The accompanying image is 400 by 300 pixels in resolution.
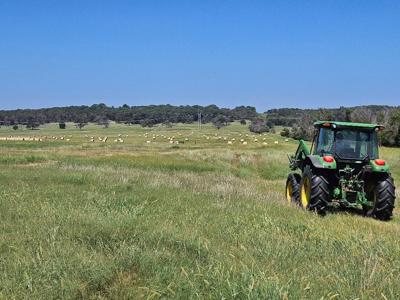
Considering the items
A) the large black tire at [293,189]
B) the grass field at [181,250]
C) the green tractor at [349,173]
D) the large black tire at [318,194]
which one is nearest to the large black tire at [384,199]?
the green tractor at [349,173]

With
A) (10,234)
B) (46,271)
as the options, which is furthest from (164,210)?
(46,271)

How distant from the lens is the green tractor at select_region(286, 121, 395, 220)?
11.6 metres

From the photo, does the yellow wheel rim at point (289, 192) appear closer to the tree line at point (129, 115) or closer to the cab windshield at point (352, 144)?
the cab windshield at point (352, 144)

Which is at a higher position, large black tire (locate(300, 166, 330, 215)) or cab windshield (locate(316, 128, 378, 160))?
cab windshield (locate(316, 128, 378, 160))

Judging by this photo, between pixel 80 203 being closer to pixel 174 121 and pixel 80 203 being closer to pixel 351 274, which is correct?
pixel 351 274

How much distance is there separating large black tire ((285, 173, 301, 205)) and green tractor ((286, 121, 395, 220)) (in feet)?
2.23

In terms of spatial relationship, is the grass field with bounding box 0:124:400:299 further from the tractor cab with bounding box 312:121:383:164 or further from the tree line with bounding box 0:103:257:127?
the tree line with bounding box 0:103:257:127

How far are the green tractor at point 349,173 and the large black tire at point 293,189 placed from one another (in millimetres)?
681

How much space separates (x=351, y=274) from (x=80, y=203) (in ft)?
20.0

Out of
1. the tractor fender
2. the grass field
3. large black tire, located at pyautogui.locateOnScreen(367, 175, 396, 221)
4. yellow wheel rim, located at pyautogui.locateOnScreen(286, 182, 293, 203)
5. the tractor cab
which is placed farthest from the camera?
yellow wheel rim, located at pyautogui.locateOnScreen(286, 182, 293, 203)

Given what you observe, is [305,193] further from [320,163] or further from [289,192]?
[289,192]

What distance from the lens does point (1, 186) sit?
41.7ft

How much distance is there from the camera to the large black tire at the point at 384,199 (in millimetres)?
11453

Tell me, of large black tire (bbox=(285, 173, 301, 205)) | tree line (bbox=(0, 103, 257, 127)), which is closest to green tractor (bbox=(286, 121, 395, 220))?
large black tire (bbox=(285, 173, 301, 205))
